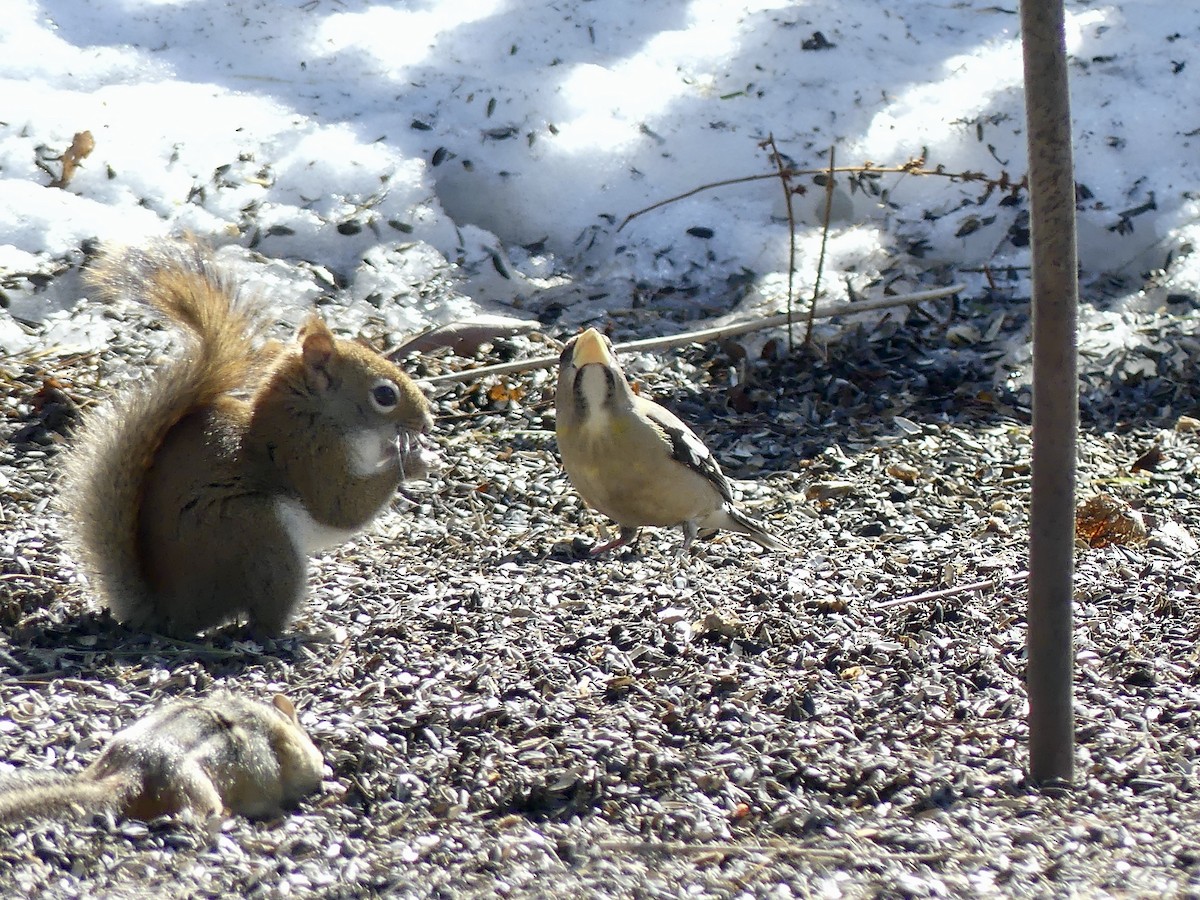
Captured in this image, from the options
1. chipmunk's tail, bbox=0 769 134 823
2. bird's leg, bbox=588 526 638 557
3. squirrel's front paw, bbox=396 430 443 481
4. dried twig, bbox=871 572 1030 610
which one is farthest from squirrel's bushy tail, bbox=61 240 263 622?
dried twig, bbox=871 572 1030 610

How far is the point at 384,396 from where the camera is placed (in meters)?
3.65

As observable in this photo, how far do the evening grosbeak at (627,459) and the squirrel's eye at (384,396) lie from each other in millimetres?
858

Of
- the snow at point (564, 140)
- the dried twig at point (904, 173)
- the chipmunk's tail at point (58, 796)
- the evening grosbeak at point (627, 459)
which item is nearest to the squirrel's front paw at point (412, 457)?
the evening grosbeak at point (627, 459)

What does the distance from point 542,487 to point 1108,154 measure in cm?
372

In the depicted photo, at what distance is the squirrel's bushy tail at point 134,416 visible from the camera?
3.33 meters

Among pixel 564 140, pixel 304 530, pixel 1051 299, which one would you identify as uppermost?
pixel 564 140

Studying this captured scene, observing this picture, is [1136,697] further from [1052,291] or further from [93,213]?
[93,213]

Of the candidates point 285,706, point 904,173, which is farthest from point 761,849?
point 904,173

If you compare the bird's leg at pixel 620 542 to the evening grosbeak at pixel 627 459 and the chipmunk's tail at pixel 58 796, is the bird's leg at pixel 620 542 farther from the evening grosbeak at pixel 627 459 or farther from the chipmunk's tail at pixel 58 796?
the chipmunk's tail at pixel 58 796

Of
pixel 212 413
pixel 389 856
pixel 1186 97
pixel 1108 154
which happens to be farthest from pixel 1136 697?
pixel 1186 97

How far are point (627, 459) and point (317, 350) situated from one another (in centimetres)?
118

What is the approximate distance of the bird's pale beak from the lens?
438cm

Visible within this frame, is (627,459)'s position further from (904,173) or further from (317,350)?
(904,173)

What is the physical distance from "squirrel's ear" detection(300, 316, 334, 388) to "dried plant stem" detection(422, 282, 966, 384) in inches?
66.2
